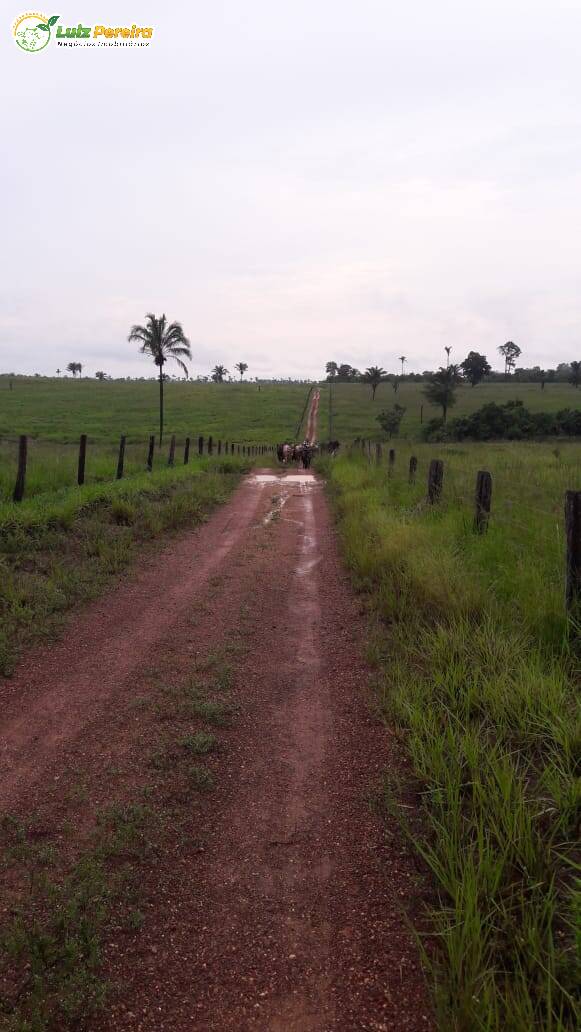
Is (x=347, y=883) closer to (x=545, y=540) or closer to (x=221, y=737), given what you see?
(x=221, y=737)

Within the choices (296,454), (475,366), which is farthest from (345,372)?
(296,454)

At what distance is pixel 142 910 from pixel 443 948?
1170 millimetres

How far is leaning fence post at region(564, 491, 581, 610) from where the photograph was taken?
4254 millimetres

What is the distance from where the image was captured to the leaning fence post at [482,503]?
23.3ft

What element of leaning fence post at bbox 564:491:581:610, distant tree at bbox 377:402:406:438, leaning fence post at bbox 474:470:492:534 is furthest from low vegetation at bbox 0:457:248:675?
distant tree at bbox 377:402:406:438

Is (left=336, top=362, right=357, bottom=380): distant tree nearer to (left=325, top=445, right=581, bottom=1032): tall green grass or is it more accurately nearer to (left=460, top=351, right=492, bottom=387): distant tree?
(left=460, top=351, right=492, bottom=387): distant tree

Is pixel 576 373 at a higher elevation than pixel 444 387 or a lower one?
higher

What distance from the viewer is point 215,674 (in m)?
4.59

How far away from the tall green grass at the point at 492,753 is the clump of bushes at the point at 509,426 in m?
41.2

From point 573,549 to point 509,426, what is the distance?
44.8 metres

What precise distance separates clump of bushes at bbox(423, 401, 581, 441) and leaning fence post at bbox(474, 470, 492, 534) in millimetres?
39621

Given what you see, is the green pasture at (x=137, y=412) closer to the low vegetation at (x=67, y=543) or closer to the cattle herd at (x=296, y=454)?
the cattle herd at (x=296, y=454)

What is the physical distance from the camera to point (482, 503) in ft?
23.7

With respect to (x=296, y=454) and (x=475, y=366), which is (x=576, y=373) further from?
(x=296, y=454)
